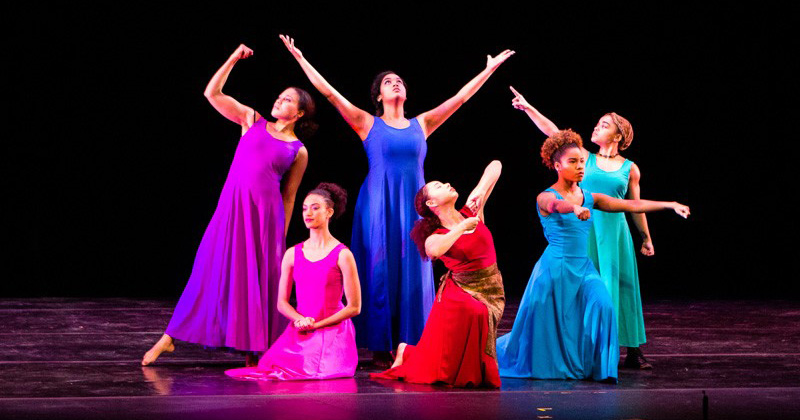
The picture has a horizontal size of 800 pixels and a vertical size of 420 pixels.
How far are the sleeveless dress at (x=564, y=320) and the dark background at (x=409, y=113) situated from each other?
10.5ft

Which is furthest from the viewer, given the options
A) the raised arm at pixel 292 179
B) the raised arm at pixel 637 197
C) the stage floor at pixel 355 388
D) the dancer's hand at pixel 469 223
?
the raised arm at pixel 637 197

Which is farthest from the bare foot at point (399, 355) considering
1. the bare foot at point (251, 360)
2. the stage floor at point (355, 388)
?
the bare foot at point (251, 360)

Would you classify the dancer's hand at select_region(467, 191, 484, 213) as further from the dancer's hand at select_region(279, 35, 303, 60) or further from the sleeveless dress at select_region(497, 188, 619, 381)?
the dancer's hand at select_region(279, 35, 303, 60)

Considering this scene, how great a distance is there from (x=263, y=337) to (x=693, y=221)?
4717 mm

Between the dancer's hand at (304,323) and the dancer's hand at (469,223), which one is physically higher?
the dancer's hand at (469,223)

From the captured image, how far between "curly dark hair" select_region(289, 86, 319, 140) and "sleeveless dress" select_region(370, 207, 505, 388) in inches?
33.4

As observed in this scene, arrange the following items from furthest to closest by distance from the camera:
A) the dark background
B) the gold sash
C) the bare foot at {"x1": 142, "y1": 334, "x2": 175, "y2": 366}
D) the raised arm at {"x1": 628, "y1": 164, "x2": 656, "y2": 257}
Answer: the dark background < the raised arm at {"x1": 628, "y1": 164, "x2": 656, "y2": 257} < the bare foot at {"x1": 142, "y1": 334, "x2": 175, "y2": 366} < the gold sash

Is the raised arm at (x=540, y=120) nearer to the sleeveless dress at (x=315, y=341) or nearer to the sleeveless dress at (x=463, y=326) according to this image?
the sleeveless dress at (x=463, y=326)

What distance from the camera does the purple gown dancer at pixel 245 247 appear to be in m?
4.21

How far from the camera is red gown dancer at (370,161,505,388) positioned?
379 cm

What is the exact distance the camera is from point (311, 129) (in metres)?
4.42

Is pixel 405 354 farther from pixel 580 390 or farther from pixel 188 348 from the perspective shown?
pixel 188 348

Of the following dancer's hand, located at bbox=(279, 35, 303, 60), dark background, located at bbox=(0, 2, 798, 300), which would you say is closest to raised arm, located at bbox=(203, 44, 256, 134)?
dancer's hand, located at bbox=(279, 35, 303, 60)

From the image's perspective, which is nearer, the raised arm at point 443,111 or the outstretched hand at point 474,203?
the outstretched hand at point 474,203
